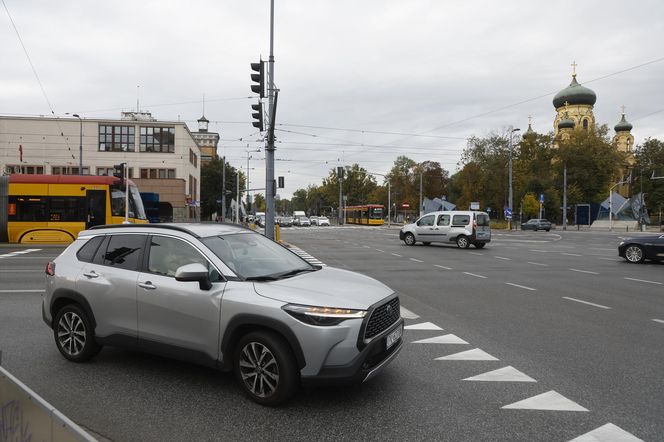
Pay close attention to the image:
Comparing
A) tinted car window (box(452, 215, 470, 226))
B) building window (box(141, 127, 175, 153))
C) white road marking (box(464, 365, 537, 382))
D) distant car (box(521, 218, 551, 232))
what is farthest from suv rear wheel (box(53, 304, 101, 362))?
distant car (box(521, 218, 551, 232))

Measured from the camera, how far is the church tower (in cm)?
9375

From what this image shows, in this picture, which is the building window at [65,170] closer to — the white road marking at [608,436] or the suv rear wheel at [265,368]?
the suv rear wheel at [265,368]

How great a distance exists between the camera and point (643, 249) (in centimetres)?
1755

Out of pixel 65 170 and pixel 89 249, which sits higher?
pixel 65 170

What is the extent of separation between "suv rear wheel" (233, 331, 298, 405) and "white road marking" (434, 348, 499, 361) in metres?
2.23

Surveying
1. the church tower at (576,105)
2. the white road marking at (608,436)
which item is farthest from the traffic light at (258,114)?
the church tower at (576,105)

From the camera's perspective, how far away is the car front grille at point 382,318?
4168 millimetres

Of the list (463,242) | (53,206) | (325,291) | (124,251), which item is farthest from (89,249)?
(463,242)

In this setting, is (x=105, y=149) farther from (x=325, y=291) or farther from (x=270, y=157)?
(x=325, y=291)

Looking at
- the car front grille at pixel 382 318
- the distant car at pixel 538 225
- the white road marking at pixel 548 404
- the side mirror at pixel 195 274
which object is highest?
the side mirror at pixel 195 274

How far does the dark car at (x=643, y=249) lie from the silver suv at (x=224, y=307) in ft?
53.6

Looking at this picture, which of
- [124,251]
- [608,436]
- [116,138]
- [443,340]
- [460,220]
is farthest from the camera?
[116,138]

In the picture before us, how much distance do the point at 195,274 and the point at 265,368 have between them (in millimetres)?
1016

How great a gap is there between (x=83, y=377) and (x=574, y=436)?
448 cm
